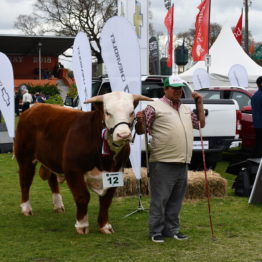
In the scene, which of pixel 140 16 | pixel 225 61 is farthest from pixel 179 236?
pixel 225 61

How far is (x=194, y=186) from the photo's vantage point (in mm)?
8281

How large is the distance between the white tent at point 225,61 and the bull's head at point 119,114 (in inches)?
842

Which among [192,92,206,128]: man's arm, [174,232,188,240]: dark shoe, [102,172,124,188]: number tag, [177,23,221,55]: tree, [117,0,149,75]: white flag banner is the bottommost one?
[174,232,188,240]: dark shoe

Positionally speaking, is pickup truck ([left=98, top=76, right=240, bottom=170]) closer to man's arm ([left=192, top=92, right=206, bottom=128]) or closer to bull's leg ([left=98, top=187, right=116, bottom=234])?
bull's leg ([left=98, top=187, right=116, bottom=234])

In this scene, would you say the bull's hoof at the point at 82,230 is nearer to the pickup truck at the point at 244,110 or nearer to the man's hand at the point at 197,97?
the man's hand at the point at 197,97

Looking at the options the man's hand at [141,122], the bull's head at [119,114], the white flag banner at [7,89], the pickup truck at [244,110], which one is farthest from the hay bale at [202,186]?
the white flag banner at [7,89]

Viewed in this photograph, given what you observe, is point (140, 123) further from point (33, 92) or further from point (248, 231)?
point (33, 92)

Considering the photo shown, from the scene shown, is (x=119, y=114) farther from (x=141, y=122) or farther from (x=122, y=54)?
(x=122, y=54)

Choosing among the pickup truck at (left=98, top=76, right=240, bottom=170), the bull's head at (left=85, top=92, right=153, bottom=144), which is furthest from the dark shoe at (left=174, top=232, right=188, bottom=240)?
the pickup truck at (left=98, top=76, right=240, bottom=170)

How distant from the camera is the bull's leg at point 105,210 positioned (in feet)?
20.6

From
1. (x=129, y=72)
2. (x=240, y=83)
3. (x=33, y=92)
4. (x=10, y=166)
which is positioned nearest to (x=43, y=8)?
(x=33, y=92)

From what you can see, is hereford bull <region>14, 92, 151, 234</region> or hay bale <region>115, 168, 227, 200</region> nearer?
hereford bull <region>14, 92, 151, 234</region>

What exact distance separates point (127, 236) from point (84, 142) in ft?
3.81

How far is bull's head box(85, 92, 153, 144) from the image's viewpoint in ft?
17.6
